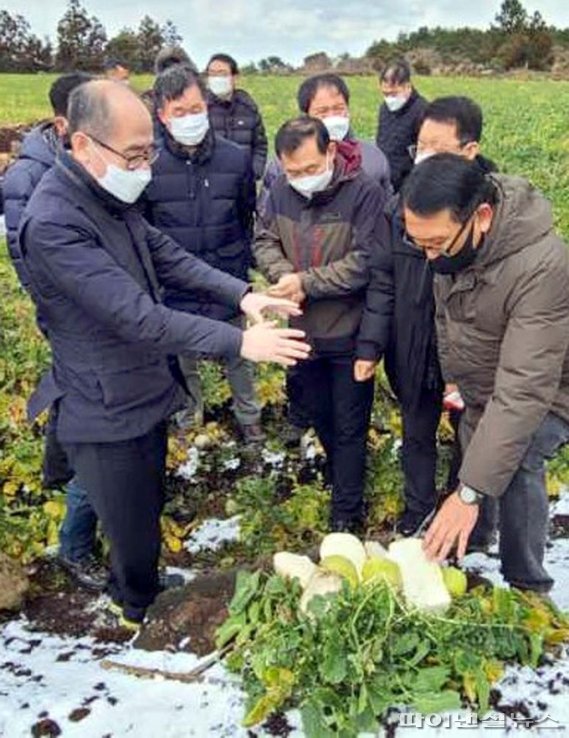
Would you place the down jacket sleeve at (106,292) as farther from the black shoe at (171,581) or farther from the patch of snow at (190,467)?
the patch of snow at (190,467)

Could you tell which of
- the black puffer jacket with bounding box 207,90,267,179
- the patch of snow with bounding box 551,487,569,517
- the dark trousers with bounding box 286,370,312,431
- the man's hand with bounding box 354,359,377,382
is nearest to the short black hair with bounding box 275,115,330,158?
the man's hand with bounding box 354,359,377,382

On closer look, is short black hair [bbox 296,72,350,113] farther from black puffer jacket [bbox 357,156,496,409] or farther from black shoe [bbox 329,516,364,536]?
black shoe [bbox 329,516,364,536]

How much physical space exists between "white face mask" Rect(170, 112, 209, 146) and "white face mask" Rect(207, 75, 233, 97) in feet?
7.22

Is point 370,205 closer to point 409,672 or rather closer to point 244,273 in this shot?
point 244,273

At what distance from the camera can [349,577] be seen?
8.89 ft

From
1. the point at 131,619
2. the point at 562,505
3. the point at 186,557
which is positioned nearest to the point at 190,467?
the point at 186,557

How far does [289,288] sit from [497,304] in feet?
3.75

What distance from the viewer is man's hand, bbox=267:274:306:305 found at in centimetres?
359

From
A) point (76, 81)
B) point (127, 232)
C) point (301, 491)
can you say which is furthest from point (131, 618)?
point (76, 81)

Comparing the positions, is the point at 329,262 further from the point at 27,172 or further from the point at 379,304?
the point at 27,172

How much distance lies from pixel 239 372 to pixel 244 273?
52 centimetres

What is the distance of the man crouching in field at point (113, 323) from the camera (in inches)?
104

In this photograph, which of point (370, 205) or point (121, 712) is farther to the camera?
point (370, 205)

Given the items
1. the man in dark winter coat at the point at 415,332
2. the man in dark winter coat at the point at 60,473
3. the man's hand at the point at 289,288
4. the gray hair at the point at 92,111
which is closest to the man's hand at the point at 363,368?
the man in dark winter coat at the point at 415,332
